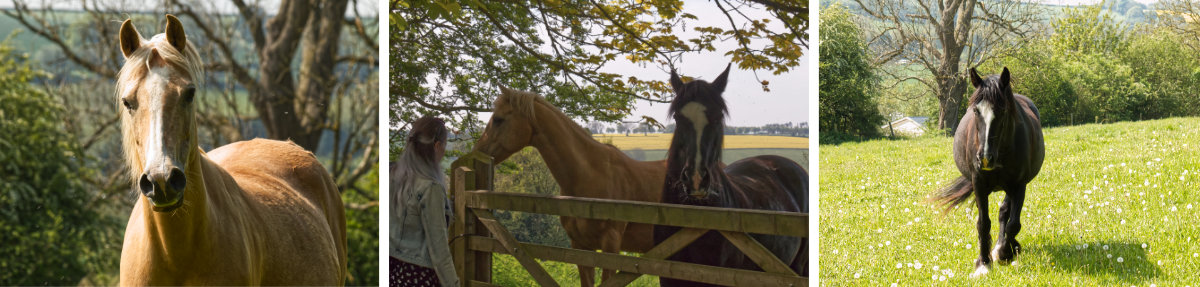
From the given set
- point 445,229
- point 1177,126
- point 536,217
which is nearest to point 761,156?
point 536,217

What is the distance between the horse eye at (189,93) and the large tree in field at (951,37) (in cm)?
376

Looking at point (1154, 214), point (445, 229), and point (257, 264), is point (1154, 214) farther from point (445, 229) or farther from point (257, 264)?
point (257, 264)

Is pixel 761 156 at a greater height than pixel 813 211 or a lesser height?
greater

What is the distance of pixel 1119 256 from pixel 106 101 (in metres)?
6.58

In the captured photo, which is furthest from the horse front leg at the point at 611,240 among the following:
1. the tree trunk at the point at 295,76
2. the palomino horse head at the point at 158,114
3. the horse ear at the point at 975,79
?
the tree trunk at the point at 295,76

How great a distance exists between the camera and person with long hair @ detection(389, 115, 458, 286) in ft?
13.9

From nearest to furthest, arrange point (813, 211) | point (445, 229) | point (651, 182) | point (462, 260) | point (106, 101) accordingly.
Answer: point (813, 211) < point (651, 182) < point (445, 229) < point (462, 260) < point (106, 101)

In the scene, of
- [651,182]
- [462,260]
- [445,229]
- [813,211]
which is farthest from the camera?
[462,260]

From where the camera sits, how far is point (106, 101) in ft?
20.4

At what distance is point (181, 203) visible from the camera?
2.39 meters

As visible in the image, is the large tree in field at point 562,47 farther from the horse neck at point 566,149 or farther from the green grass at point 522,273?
the green grass at point 522,273

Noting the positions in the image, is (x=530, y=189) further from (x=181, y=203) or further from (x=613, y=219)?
(x=181, y=203)

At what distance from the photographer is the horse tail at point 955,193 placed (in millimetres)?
4578

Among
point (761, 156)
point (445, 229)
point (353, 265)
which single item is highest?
point (761, 156)
